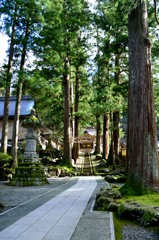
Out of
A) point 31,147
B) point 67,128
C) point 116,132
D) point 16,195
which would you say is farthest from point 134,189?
point 116,132

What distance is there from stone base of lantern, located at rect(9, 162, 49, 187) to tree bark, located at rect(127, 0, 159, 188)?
21.7ft

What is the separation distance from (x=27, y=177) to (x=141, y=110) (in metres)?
7.41

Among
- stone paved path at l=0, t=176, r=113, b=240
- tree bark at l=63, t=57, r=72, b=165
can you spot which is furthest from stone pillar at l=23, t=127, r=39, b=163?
stone paved path at l=0, t=176, r=113, b=240

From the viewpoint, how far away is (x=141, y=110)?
265 inches

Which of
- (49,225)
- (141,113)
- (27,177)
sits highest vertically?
(141,113)

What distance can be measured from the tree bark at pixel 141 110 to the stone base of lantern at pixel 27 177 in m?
6.62

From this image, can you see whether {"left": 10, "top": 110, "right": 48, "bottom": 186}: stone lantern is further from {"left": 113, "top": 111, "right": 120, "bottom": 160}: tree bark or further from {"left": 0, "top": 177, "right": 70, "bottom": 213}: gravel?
{"left": 113, "top": 111, "right": 120, "bottom": 160}: tree bark

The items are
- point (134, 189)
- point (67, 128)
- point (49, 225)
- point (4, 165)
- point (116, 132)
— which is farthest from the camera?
point (116, 132)

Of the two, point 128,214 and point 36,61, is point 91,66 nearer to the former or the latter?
point 36,61

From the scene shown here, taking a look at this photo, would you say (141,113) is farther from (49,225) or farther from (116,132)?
(116,132)

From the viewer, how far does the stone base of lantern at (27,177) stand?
39.7 ft

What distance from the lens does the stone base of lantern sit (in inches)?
476

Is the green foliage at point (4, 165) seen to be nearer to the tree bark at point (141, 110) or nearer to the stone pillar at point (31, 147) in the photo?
the stone pillar at point (31, 147)

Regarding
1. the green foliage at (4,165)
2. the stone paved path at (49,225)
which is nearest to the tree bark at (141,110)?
the stone paved path at (49,225)
